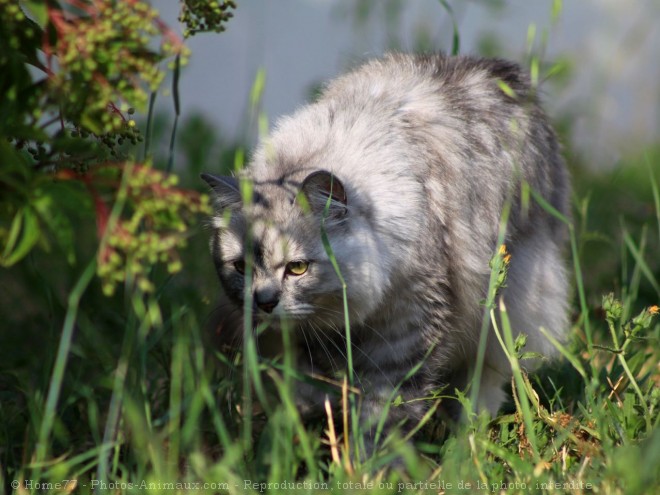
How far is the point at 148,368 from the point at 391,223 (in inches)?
41.9

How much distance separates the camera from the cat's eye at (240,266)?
2.86 m

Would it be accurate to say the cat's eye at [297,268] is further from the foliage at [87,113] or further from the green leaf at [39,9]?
the green leaf at [39,9]

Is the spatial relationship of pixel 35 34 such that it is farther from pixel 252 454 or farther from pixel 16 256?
pixel 252 454

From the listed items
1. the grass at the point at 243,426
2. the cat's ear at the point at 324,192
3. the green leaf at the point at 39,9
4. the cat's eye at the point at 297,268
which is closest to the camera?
the green leaf at the point at 39,9

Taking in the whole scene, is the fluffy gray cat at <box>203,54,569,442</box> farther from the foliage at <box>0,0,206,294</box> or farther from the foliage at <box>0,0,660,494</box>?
the foliage at <box>0,0,206,294</box>

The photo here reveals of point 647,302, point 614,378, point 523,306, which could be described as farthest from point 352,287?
A: point 647,302

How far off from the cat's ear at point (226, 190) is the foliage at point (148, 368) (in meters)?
0.23

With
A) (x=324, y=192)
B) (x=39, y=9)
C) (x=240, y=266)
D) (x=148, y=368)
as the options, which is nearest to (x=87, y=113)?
(x=39, y=9)

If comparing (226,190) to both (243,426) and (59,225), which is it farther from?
(59,225)

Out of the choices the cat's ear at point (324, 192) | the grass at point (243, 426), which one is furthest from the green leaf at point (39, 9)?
the cat's ear at point (324, 192)

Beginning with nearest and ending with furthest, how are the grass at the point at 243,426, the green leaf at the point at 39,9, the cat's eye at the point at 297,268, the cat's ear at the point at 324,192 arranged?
the green leaf at the point at 39,9 → the grass at the point at 243,426 → the cat's ear at the point at 324,192 → the cat's eye at the point at 297,268

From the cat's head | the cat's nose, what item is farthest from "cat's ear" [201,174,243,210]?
the cat's nose

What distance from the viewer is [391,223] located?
9.24 feet

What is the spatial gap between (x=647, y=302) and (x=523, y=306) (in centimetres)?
99
